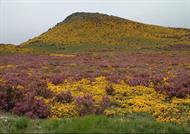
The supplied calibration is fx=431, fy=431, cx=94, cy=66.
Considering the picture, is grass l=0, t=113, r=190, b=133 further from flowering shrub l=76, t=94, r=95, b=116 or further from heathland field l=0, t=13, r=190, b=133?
flowering shrub l=76, t=94, r=95, b=116

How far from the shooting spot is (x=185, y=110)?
18312 millimetres

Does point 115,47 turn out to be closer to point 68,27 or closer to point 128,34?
point 128,34

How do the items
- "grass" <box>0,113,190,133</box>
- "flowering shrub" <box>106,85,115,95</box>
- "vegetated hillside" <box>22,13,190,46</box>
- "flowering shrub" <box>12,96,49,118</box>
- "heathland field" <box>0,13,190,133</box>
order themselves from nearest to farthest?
"grass" <box>0,113,190,133</box>
"heathland field" <box>0,13,190,133</box>
"flowering shrub" <box>12,96,49,118</box>
"flowering shrub" <box>106,85,115,95</box>
"vegetated hillside" <box>22,13,190,46</box>

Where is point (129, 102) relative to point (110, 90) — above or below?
below

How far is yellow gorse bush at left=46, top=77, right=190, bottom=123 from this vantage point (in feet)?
56.0

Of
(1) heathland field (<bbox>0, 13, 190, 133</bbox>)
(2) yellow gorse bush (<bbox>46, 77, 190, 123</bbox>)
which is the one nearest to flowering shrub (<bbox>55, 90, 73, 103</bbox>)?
(1) heathland field (<bbox>0, 13, 190, 133</bbox>)

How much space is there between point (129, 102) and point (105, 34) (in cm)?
6821

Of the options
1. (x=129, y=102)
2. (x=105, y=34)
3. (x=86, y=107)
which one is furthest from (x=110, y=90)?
(x=105, y=34)

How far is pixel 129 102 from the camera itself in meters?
19.4

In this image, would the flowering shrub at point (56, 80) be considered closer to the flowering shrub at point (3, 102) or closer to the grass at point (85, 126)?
the flowering shrub at point (3, 102)

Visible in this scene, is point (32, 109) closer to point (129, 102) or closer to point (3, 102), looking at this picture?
point (3, 102)

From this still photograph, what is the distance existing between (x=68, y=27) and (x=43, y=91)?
246ft

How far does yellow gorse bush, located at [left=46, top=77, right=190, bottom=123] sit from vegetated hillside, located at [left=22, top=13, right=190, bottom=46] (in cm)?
5319

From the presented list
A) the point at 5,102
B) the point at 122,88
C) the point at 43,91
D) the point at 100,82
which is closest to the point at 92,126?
the point at 5,102
